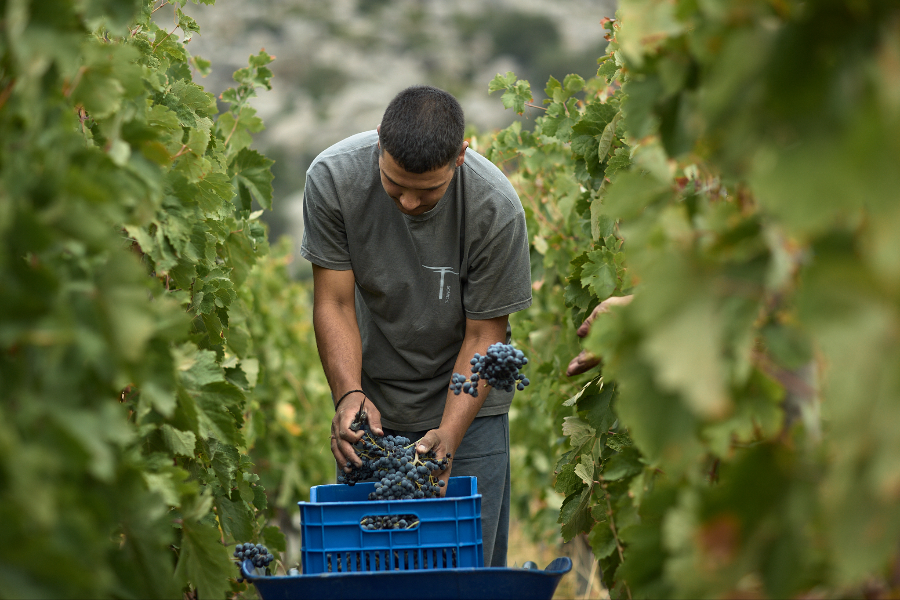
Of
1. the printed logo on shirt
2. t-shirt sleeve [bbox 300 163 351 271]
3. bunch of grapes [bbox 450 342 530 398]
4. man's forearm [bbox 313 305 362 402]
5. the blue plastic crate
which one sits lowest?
the blue plastic crate

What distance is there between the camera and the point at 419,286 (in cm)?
318

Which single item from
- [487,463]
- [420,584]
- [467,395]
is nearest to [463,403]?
[467,395]

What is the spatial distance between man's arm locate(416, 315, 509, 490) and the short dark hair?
25.7 inches

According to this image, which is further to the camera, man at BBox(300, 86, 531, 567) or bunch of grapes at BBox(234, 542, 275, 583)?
man at BBox(300, 86, 531, 567)

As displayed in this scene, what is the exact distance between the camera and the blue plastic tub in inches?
75.5

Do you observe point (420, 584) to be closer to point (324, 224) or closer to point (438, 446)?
point (438, 446)

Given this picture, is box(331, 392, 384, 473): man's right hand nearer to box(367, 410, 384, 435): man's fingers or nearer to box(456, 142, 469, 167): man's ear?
box(367, 410, 384, 435): man's fingers

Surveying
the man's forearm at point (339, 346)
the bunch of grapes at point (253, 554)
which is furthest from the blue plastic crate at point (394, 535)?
the man's forearm at point (339, 346)

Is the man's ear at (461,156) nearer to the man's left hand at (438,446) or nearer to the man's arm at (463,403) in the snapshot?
the man's arm at (463,403)

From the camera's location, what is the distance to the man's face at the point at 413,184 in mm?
2789

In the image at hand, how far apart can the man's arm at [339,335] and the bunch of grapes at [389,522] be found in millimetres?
740

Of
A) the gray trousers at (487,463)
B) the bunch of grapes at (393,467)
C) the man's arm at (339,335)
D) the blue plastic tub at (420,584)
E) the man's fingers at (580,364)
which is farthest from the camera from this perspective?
the gray trousers at (487,463)

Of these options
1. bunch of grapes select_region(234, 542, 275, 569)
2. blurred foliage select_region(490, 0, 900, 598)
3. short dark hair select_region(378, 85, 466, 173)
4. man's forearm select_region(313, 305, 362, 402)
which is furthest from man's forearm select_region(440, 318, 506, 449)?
blurred foliage select_region(490, 0, 900, 598)

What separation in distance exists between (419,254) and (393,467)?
89 centimetres
